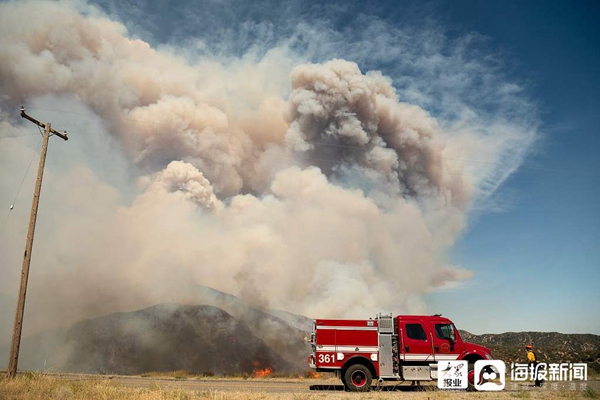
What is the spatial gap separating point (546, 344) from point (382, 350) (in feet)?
223

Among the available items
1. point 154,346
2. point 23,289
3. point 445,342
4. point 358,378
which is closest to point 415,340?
point 445,342

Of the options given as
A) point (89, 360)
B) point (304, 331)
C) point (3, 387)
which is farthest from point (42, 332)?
point (3, 387)

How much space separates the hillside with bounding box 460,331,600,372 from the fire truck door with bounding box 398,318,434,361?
26.9 meters

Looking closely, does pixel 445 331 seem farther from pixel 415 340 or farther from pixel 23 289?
pixel 23 289

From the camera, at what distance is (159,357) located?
41.3 metres

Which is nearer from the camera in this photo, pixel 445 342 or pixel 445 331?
pixel 445 342

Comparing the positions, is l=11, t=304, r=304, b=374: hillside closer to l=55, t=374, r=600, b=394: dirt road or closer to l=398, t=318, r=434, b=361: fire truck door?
l=55, t=374, r=600, b=394: dirt road

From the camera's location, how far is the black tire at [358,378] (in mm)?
15953

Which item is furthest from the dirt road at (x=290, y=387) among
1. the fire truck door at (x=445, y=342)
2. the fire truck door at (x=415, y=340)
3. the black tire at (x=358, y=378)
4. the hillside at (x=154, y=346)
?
the hillside at (x=154, y=346)

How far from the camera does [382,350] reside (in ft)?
53.3

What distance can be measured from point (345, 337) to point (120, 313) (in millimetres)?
37865

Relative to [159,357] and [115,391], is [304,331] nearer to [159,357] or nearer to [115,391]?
[159,357]

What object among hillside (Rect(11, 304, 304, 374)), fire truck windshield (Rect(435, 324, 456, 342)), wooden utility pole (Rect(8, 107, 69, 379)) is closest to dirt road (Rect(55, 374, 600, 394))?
fire truck windshield (Rect(435, 324, 456, 342))

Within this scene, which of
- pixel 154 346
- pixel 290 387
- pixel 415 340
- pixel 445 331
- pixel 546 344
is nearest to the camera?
pixel 415 340
